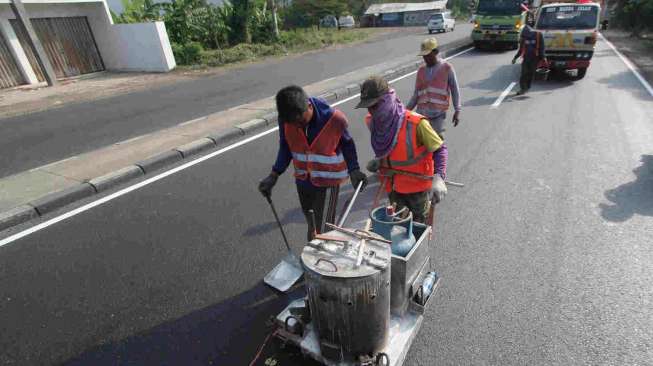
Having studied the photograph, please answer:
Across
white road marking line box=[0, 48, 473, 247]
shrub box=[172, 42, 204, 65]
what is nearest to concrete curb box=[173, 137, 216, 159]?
white road marking line box=[0, 48, 473, 247]

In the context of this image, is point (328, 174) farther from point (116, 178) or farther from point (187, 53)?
point (187, 53)

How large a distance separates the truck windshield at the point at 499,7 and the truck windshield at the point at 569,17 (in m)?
5.45

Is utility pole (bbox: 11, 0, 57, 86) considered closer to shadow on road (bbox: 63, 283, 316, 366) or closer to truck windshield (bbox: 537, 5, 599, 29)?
shadow on road (bbox: 63, 283, 316, 366)

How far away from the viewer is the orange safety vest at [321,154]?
295cm

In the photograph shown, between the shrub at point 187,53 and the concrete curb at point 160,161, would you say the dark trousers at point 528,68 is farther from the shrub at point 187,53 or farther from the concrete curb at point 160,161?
the shrub at point 187,53

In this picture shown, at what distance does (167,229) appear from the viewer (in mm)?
4473

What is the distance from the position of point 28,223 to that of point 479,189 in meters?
6.12

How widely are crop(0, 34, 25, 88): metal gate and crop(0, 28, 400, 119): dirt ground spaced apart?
42 cm

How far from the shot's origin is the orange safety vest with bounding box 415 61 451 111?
197 inches

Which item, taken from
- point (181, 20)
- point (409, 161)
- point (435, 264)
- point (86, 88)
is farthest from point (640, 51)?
point (86, 88)

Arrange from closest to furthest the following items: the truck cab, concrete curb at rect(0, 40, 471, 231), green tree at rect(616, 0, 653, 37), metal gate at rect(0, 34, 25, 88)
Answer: concrete curb at rect(0, 40, 471, 231), the truck cab, metal gate at rect(0, 34, 25, 88), green tree at rect(616, 0, 653, 37)

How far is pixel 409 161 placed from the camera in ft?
9.45

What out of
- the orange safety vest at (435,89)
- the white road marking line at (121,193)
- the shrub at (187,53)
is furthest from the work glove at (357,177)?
the shrub at (187,53)

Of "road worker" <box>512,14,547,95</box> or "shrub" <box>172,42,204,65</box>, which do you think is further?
"shrub" <box>172,42,204,65</box>
